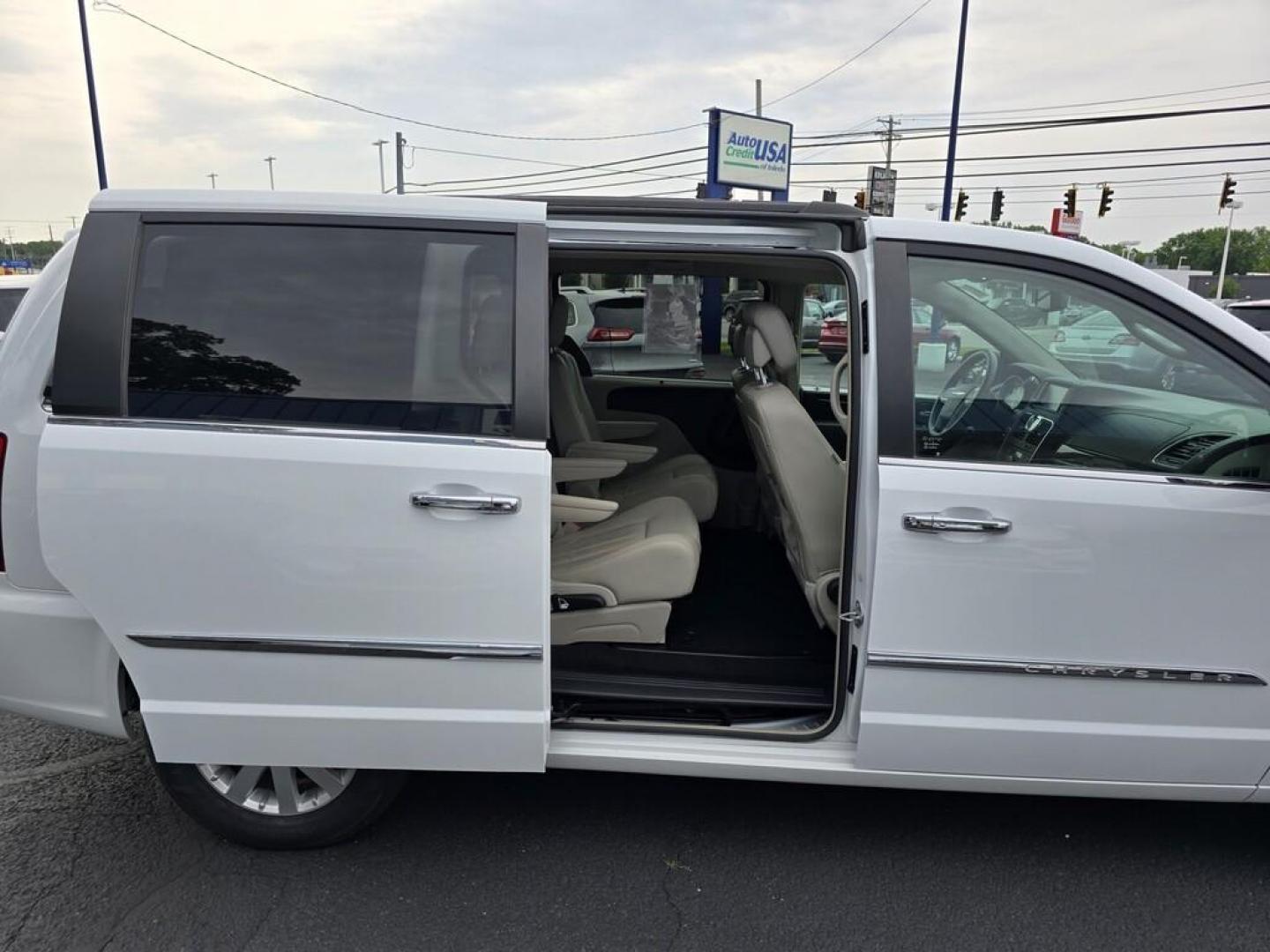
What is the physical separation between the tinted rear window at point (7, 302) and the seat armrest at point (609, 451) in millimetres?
6107

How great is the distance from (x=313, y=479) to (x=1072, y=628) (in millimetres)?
1889

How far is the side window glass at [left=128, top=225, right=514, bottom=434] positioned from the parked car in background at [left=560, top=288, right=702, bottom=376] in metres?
2.54

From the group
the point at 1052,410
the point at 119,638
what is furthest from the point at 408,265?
the point at 1052,410

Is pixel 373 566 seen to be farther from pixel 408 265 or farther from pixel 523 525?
pixel 408 265

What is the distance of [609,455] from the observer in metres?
3.79

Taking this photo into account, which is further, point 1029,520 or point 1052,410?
point 1052,410

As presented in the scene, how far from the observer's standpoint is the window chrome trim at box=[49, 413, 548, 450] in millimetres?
2053

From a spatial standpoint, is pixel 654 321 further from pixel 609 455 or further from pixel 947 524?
pixel 947 524

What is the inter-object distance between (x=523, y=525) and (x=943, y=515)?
3.35 ft

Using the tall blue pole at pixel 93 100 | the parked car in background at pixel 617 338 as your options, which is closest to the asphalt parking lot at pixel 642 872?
the parked car in background at pixel 617 338

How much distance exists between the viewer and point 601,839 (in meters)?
2.55

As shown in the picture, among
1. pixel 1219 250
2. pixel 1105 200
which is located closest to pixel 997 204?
pixel 1105 200

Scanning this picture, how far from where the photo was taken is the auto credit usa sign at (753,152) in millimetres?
16656

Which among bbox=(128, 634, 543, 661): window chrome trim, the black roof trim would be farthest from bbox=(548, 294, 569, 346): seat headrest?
bbox=(128, 634, 543, 661): window chrome trim
